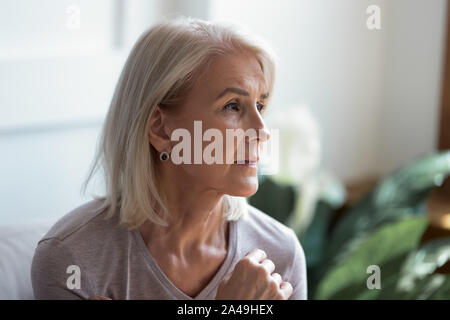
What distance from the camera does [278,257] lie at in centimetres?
89

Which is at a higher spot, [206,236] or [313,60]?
[313,60]

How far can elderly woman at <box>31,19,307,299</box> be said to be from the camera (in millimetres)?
752

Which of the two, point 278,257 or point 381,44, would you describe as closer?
point 278,257

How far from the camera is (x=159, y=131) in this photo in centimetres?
79

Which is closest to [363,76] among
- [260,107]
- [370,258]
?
[370,258]

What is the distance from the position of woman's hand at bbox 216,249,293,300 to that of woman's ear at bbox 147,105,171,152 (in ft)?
0.52

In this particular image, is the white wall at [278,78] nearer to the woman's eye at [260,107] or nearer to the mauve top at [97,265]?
the mauve top at [97,265]

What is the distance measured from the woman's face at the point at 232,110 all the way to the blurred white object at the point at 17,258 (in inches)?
13.0

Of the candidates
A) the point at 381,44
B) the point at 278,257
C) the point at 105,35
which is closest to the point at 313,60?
the point at 381,44

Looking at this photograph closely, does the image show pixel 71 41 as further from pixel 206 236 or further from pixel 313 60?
pixel 313 60

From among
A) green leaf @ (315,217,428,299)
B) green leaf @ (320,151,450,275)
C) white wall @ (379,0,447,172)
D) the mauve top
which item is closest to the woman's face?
the mauve top
